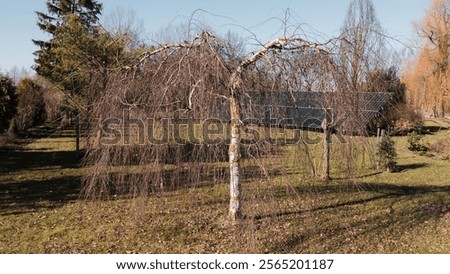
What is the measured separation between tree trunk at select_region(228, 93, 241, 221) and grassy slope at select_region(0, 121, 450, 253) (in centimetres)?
20

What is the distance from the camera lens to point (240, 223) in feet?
17.7

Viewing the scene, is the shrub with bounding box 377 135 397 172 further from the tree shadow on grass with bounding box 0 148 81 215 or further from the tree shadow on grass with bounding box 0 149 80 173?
the tree shadow on grass with bounding box 0 149 80 173

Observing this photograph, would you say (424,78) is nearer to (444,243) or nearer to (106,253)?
(444,243)

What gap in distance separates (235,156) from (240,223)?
97cm

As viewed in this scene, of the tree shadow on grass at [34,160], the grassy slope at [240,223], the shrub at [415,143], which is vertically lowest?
the grassy slope at [240,223]

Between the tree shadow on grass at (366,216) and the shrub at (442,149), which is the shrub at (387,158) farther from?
the shrub at (442,149)

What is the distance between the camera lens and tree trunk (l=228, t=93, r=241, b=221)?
5.16 metres

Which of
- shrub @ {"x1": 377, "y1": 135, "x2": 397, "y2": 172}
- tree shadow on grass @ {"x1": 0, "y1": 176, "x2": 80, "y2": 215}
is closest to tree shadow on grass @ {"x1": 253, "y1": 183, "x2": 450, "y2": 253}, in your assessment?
shrub @ {"x1": 377, "y1": 135, "x2": 397, "y2": 172}

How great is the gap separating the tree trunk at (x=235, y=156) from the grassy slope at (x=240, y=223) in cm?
20

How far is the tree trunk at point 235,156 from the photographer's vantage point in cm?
516

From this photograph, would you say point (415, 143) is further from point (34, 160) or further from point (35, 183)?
point (34, 160)

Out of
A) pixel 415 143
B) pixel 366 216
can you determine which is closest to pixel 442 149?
pixel 415 143

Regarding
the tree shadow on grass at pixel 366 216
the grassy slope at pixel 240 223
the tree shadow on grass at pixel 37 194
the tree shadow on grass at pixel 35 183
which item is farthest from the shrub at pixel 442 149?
the tree shadow on grass at pixel 35 183

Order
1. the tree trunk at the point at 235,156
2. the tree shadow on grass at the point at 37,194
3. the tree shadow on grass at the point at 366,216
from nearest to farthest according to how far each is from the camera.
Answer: the tree trunk at the point at 235,156, the tree shadow on grass at the point at 366,216, the tree shadow on grass at the point at 37,194
